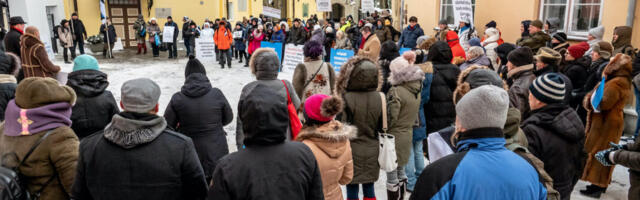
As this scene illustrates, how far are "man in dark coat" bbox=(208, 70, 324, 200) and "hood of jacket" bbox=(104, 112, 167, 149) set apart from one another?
44cm

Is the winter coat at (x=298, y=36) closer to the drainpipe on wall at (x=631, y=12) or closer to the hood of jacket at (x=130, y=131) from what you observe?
the drainpipe on wall at (x=631, y=12)

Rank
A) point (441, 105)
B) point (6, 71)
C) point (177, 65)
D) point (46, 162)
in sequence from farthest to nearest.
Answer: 1. point (177, 65)
2. point (6, 71)
3. point (441, 105)
4. point (46, 162)

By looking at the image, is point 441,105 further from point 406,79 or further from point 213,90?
point 213,90

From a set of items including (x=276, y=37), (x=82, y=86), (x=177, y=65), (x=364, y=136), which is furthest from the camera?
(x=177, y=65)

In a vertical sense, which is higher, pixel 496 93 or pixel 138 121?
pixel 496 93

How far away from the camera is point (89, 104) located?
146 inches

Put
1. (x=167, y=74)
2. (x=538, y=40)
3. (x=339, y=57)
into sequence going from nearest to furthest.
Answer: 1. (x=538, y=40)
2. (x=339, y=57)
3. (x=167, y=74)

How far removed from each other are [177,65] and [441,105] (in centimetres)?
1250

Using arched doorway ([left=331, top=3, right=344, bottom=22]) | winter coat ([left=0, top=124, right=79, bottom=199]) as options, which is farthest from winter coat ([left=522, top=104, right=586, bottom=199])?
arched doorway ([left=331, top=3, right=344, bottom=22])

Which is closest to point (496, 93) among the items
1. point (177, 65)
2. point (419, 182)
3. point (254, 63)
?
point (419, 182)

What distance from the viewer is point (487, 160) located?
1.97 meters

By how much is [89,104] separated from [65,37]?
14511 mm

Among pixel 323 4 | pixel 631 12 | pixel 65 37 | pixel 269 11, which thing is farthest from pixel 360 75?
pixel 65 37

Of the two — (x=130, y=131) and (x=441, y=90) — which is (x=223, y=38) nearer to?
(x=441, y=90)
